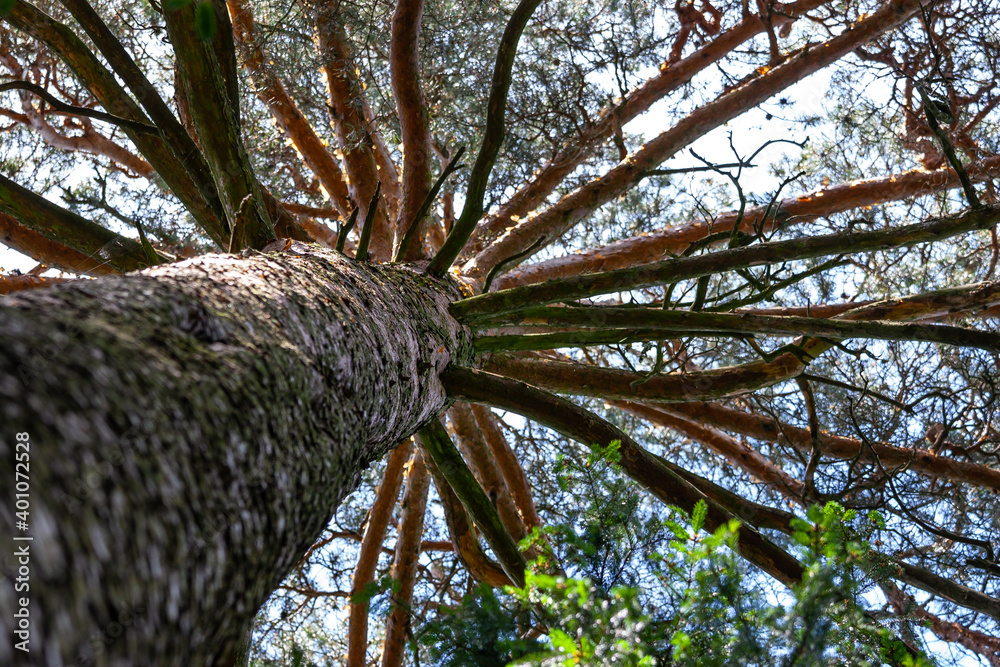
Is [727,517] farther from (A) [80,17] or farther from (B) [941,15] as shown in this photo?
(B) [941,15]

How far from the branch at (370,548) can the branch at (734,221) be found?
1308 millimetres

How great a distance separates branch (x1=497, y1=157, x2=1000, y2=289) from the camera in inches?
153

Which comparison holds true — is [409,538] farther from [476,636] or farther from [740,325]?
[476,636]

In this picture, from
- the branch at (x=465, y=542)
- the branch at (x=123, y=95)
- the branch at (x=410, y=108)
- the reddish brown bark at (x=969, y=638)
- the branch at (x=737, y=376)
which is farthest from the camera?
the reddish brown bark at (x=969, y=638)

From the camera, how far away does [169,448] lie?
728mm

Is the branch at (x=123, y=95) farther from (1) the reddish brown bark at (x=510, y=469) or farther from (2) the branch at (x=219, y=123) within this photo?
(1) the reddish brown bark at (x=510, y=469)

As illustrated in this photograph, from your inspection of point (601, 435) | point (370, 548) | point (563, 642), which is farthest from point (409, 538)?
point (563, 642)

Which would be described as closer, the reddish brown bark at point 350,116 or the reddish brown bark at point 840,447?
the reddish brown bark at point 840,447

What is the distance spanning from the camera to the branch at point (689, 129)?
375 cm

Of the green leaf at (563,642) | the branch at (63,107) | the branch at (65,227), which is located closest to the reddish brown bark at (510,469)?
the branch at (65,227)

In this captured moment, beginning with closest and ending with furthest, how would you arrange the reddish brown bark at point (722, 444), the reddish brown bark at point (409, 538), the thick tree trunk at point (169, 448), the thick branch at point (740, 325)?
the thick tree trunk at point (169, 448) < the thick branch at point (740, 325) < the reddish brown bark at point (409, 538) < the reddish brown bark at point (722, 444)

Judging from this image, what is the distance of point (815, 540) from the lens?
1.12 meters

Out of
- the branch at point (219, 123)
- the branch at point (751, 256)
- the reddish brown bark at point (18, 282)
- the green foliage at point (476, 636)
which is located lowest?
the green foliage at point (476, 636)

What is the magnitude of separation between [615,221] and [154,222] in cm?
361
